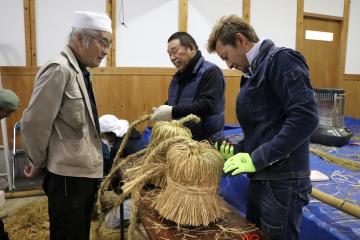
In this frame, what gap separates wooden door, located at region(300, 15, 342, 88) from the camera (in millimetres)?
5168

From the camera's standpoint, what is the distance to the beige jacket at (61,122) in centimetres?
133

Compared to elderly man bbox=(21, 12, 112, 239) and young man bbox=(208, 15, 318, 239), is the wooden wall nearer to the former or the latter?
elderly man bbox=(21, 12, 112, 239)

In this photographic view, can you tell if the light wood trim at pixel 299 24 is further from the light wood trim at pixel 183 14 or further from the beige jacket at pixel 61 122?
the beige jacket at pixel 61 122

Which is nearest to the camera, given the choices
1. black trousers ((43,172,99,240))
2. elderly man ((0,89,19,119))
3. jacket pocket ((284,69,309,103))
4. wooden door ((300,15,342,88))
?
jacket pocket ((284,69,309,103))

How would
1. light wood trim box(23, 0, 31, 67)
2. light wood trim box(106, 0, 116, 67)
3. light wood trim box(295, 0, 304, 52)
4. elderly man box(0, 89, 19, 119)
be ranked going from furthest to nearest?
1. light wood trim box(295, 0, 304, 52)
2. light wood trim box(106, 0, 116, 67)
3. light wood trim box(23, 0, 31, 67)
4. elderly man box(0, 89, 19, 119)

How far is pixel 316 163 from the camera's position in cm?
242

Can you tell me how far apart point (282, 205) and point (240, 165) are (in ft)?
0.65

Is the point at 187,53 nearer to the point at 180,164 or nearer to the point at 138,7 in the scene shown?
the point at 180,164

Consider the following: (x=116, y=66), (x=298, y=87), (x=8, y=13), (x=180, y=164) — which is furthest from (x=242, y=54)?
(x=8, y=13)

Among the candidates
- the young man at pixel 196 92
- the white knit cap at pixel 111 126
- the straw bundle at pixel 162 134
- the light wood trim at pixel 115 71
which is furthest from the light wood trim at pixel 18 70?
the straw bundle at pixel 162 134

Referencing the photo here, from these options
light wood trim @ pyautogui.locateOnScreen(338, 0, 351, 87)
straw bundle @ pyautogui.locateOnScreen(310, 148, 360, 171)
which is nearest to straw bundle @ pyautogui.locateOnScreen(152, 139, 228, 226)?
straw bundle @ pyautogui.locateOnScreen(310, 148, 360, 171)

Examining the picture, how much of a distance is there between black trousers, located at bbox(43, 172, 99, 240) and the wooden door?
4633 millimetres

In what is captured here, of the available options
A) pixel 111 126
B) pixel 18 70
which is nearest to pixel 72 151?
pixel 111 126

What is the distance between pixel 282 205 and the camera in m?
1.09
